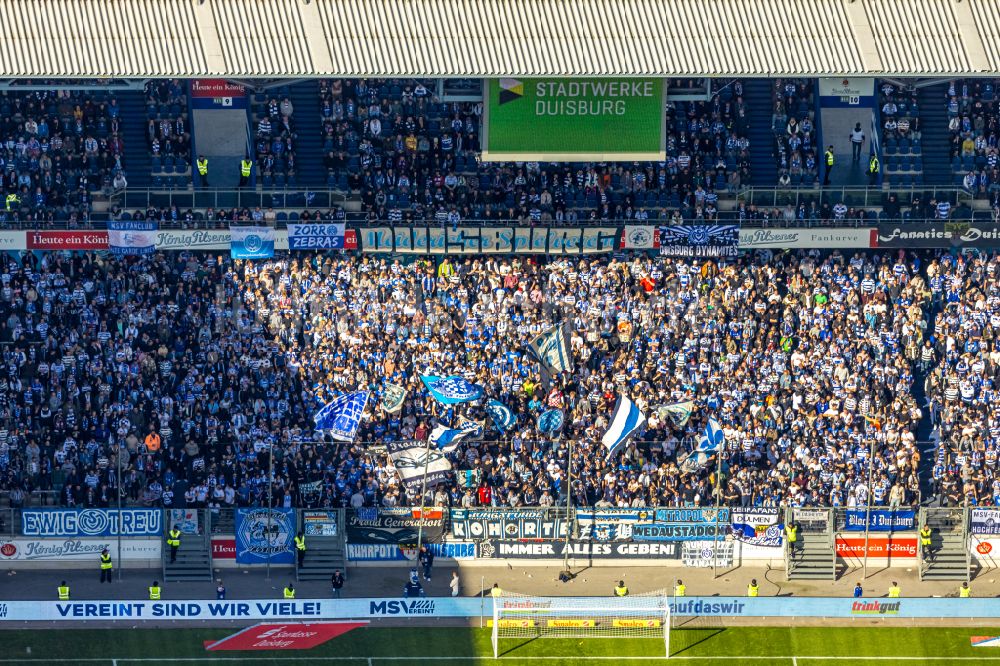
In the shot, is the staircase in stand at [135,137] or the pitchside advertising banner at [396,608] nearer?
the pitchside advertising banner at [396,608]

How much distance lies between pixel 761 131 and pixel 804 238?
477cm

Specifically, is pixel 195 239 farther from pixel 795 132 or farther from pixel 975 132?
pixel 975 132

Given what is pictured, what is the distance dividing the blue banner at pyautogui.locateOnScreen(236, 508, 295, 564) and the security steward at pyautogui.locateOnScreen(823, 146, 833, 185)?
22.4 m

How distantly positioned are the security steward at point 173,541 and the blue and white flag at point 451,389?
9.22 m

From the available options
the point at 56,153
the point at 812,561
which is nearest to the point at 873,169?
the point at 812,561

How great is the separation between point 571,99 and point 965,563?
19.9 m

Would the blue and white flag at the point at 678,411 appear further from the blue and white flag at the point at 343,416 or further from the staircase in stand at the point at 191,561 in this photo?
the staircase in stand at the point at 191,561

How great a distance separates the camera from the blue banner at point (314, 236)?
74062 mm

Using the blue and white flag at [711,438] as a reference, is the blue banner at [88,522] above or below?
below

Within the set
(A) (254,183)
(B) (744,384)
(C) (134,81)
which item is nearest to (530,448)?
(B) (744,384)

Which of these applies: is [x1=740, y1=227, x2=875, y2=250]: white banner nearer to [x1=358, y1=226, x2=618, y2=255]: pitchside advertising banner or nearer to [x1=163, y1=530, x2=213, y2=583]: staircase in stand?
[x1=358, y1=226, x2=618, y2=255]: pitchside advertising banner

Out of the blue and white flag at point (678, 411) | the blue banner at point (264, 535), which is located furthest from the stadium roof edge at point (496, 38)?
the blue banner at point (264, 535)

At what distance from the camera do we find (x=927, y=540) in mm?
71000

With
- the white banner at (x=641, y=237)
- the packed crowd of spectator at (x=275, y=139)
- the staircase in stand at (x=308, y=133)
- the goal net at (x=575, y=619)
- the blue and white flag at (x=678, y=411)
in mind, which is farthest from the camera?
the staircase in stand at (x=308, y=133)
